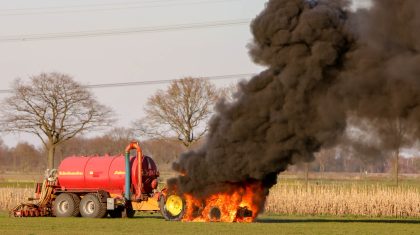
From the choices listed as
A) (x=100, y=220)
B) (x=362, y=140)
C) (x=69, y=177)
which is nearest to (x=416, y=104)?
(x=362, y=140)

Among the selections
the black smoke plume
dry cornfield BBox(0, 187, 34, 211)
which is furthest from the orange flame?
dry cornfield BBox(0, 187, 34, 211)

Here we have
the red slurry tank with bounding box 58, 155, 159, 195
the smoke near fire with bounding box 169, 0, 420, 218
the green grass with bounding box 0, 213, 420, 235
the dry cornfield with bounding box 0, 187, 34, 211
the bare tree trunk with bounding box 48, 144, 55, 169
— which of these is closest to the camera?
the green grass with bounding box 0, 213, 420, 235

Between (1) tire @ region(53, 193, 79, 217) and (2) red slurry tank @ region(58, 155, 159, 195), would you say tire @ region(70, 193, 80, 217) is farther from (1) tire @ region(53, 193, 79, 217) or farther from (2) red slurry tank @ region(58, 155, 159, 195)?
(2) red slurry tank @ region(58, 155, 159, 195)

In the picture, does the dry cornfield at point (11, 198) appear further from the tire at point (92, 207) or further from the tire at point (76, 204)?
the tire at point (92, 207)

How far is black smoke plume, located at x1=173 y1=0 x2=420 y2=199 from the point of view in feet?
99.5

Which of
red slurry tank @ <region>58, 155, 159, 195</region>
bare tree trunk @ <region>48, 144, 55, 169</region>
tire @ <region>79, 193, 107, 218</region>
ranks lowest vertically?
tire @ <region>79, 193, 107, 218</region>

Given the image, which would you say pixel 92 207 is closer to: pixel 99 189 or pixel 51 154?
pixel 99 189

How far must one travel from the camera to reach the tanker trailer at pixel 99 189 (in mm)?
38219

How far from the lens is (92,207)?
127ft

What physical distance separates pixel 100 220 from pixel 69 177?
4877mm

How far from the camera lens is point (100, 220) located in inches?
1412

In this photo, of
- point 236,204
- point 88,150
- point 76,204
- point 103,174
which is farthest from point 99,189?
point 88,150

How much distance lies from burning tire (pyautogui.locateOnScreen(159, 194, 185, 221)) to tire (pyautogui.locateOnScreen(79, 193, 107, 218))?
3.57 meters

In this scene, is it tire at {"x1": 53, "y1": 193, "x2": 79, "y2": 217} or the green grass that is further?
tire at {"x1": 53, "y1": 193, "x2": 79, "y2": 217}
